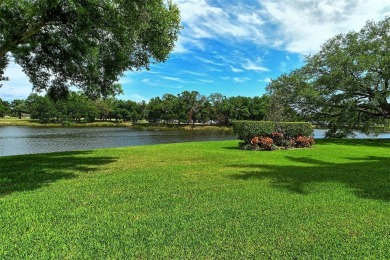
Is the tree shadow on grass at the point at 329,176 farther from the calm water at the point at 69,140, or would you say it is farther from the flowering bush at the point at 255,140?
the calm water at the point at 69,140

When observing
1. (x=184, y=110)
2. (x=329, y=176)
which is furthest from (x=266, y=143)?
(x=184, y=110)

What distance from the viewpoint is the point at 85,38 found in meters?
9.17

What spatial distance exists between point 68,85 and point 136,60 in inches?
158

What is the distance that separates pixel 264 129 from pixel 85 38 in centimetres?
1038

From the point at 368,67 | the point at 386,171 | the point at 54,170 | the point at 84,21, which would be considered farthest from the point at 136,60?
the point at 368,67

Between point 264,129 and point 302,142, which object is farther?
point 302,142

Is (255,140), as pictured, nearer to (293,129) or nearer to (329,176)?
(293,129)

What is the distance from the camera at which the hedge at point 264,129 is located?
15.5 meters

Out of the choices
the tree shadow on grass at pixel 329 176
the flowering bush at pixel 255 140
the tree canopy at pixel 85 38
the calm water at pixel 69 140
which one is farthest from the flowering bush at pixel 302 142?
the calm water at pixel 69 140

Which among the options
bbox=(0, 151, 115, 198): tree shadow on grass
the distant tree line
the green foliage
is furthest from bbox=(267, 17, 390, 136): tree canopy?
the distant tree line

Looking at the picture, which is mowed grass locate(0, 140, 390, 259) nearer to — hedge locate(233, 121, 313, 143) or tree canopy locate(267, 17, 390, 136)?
hedge locate(233, 121, 313, 143)

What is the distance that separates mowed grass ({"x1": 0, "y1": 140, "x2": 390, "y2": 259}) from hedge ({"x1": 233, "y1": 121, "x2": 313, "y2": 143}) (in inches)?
291

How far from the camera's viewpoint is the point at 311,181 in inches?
291

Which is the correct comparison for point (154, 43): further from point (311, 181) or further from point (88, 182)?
point (311, 181)
